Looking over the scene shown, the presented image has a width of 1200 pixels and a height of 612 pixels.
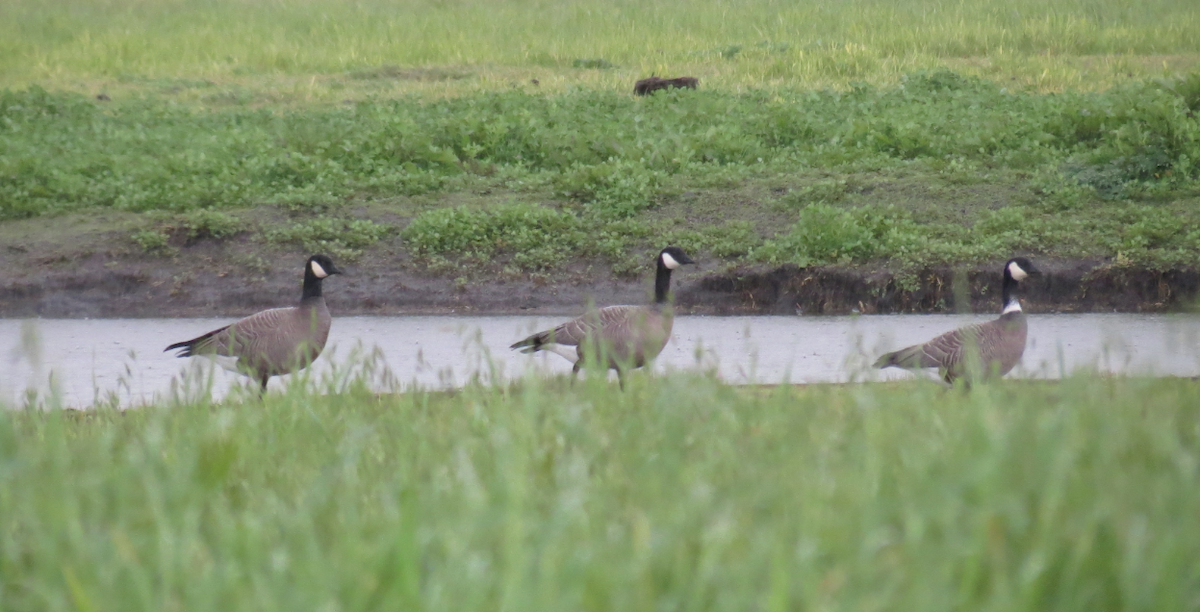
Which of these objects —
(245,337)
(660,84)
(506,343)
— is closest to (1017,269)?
(506,343)

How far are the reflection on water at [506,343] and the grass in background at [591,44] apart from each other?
936cm

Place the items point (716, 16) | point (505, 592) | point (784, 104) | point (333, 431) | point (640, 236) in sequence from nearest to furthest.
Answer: point (505, 592), point (333, 431), point (640, 236), point (784, 104), point (716, 16)

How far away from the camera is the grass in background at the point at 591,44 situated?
20734 millimetres

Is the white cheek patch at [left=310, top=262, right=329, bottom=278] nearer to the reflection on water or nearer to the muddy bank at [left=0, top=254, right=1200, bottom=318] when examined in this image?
the reflection on water

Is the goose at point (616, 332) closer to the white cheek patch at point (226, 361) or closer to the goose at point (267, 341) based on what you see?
the goose at point (267, 341)

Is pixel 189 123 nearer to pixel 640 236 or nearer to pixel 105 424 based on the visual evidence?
pixel 640 236

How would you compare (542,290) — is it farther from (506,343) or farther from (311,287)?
(311,287)

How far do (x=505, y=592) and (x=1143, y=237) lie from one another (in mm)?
9376

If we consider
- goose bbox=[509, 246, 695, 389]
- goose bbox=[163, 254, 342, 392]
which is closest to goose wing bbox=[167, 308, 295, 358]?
goose bbox=[163, 254, 342, 392]

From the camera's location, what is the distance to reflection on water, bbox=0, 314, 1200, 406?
318 inches

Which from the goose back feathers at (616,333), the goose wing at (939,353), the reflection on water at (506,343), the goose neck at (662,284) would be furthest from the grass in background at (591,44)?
the goose wing at (939,353)

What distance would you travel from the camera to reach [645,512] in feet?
10.1

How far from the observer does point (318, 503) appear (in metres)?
3.25

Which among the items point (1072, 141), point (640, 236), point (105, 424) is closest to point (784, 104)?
point (1072, 141)
